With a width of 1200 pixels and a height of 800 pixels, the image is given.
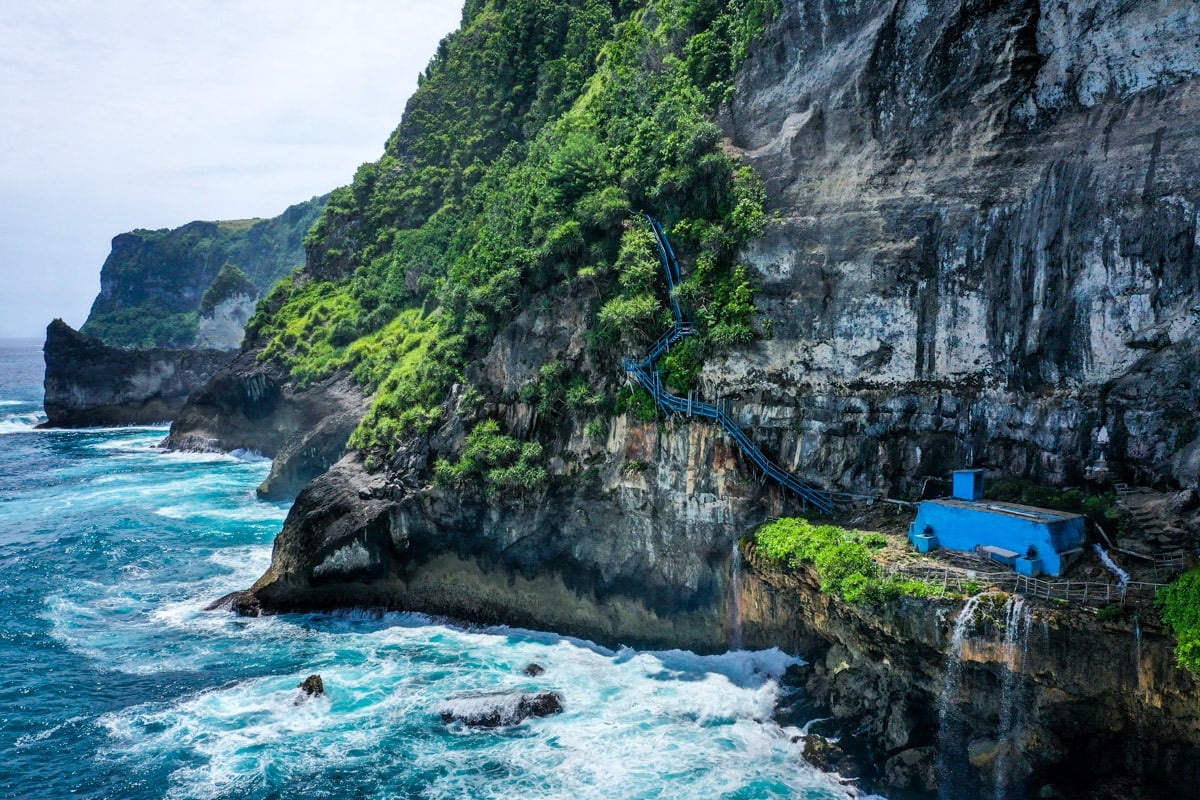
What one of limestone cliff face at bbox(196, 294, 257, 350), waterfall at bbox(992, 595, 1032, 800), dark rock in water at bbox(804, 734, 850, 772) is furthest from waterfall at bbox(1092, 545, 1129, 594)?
limestone cliff face at bbox(196, 294, 257, 350)

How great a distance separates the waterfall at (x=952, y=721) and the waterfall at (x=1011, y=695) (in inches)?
29.9

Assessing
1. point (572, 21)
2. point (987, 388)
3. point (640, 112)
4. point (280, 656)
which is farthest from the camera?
point (572, 21)

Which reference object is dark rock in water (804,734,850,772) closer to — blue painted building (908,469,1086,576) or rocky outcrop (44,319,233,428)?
blue painted building (908,469,1086,576)

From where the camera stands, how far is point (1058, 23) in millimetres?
20266

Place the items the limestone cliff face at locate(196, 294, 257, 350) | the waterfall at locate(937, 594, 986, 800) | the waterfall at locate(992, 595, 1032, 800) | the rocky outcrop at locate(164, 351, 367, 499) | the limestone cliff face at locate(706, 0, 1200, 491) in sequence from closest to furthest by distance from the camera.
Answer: the waterfall at locate(992, 595, 1032, 800) → the waterfall at locate(937, 594, 986, 800) → the limestone cliff face at locate(706, 0, 1200, 491) → the rocky outcrop at locate(164, 351, 367, 499) → the limestone cliff face at locate(196, 294, 257, 350)

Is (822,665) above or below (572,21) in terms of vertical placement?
below

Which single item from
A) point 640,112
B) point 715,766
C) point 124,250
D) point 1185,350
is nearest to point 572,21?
point 640,112

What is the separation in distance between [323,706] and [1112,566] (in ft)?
73.5

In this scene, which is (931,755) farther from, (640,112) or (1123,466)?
(640,112)

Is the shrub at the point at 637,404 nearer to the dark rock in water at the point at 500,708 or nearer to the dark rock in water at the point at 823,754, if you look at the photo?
Result: the dark rock in water at the point at 500,708

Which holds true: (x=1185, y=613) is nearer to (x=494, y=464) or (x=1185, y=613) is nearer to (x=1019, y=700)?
(x=1019, y=700)

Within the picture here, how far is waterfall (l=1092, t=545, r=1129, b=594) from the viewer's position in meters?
16.8

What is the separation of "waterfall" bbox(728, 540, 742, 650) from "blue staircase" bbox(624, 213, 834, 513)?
267 centimetres

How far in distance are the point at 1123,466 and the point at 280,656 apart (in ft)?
90.1
